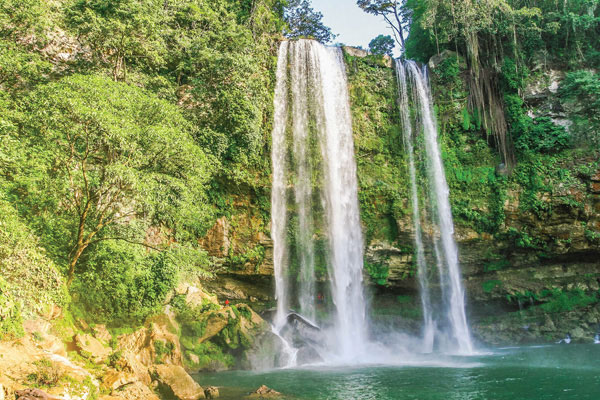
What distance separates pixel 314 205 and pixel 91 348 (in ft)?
34.2

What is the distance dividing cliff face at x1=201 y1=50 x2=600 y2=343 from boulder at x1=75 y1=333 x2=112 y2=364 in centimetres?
679

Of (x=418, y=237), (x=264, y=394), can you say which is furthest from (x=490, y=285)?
(x=264, y=394)

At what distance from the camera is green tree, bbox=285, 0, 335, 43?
29609 mm

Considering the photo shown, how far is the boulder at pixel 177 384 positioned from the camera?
8.43 metres

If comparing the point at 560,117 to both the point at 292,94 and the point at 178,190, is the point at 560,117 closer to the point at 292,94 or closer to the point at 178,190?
the point at 292,94

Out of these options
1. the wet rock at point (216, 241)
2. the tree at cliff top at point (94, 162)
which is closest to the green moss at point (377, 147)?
the wet rock at point (216, 241)

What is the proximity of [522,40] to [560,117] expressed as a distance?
480 cm

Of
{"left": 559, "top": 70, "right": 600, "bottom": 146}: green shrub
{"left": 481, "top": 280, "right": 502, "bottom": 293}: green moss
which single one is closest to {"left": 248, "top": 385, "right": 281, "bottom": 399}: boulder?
{"left": 481, "top": 280, "right": 502, "bottom": 293}: green moss

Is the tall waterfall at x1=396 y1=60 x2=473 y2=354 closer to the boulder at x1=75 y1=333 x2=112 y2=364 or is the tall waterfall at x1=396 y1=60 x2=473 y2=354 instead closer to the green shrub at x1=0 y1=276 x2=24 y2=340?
the boulder at x1=75 y1=333 x2=112 y2=364

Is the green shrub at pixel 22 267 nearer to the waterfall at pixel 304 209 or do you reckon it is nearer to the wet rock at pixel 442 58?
the waterfall at pixel 304 209

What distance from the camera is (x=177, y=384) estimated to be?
8617 mm

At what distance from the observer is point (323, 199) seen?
17.4m

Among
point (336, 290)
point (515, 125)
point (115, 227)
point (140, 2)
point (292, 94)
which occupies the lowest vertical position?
point (336, 290)

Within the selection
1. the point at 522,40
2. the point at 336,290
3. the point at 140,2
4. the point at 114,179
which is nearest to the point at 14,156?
the point at 114,179
